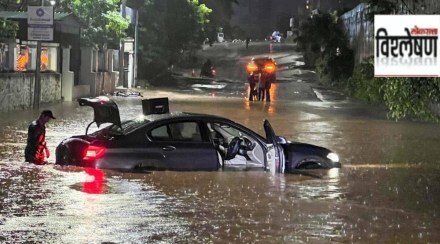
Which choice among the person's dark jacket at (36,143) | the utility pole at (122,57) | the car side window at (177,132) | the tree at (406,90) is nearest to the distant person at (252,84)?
the utility pole at (122,57)

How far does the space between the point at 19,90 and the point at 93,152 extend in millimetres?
16966

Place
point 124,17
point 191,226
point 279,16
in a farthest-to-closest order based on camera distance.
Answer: point 279,16
point 124,17
point 191,226

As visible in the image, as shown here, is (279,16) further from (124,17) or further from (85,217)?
(85,217)

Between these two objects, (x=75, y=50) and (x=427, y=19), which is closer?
(x=427, y=19)

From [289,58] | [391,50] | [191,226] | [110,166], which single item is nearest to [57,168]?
[110,166]

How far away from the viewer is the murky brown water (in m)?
8.55

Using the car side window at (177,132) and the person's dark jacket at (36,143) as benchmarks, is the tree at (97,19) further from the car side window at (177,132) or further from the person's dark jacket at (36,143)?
the car side window at (177,132)

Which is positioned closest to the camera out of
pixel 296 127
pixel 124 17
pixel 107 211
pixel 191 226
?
pixel 191 226

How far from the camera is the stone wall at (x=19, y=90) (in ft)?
88.4

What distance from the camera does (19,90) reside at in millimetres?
28234

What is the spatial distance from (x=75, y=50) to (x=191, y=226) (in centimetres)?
3157

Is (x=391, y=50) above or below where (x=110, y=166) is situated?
above

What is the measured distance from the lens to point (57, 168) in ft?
42.7

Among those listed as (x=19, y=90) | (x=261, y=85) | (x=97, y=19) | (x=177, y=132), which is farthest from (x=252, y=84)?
(x=177, y=132)
